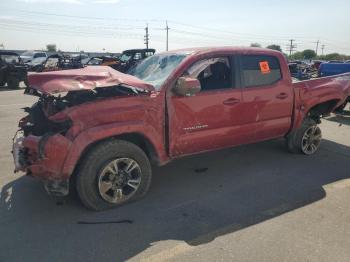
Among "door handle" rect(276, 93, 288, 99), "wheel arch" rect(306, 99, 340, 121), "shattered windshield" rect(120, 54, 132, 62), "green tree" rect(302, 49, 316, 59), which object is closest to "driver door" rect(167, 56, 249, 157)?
"door handle" rect(276, 93, 288, 99)

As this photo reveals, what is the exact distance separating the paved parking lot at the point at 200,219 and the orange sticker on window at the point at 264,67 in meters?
1.47

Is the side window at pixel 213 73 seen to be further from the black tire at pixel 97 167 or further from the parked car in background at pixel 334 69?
→ the parked car in background at pixel 334 69

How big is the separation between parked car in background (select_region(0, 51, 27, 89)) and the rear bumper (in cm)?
1547

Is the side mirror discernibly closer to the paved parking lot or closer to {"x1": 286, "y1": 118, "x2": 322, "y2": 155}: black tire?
the paved parking lot

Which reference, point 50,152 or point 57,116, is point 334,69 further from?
point 50,152

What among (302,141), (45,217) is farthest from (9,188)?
(302,141)

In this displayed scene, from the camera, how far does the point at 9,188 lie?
15.2 feet

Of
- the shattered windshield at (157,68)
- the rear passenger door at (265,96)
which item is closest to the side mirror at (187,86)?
the shattered windshield at (157,68)

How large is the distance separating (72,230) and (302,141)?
4100 millimetres

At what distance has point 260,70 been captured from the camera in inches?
208

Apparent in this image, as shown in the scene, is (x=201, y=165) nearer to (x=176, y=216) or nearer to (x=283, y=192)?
(x=283, y=192)

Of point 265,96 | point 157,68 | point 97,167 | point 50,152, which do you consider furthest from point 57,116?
point 265,96

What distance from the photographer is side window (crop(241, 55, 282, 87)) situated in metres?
5.12

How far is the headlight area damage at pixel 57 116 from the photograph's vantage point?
3.72m
